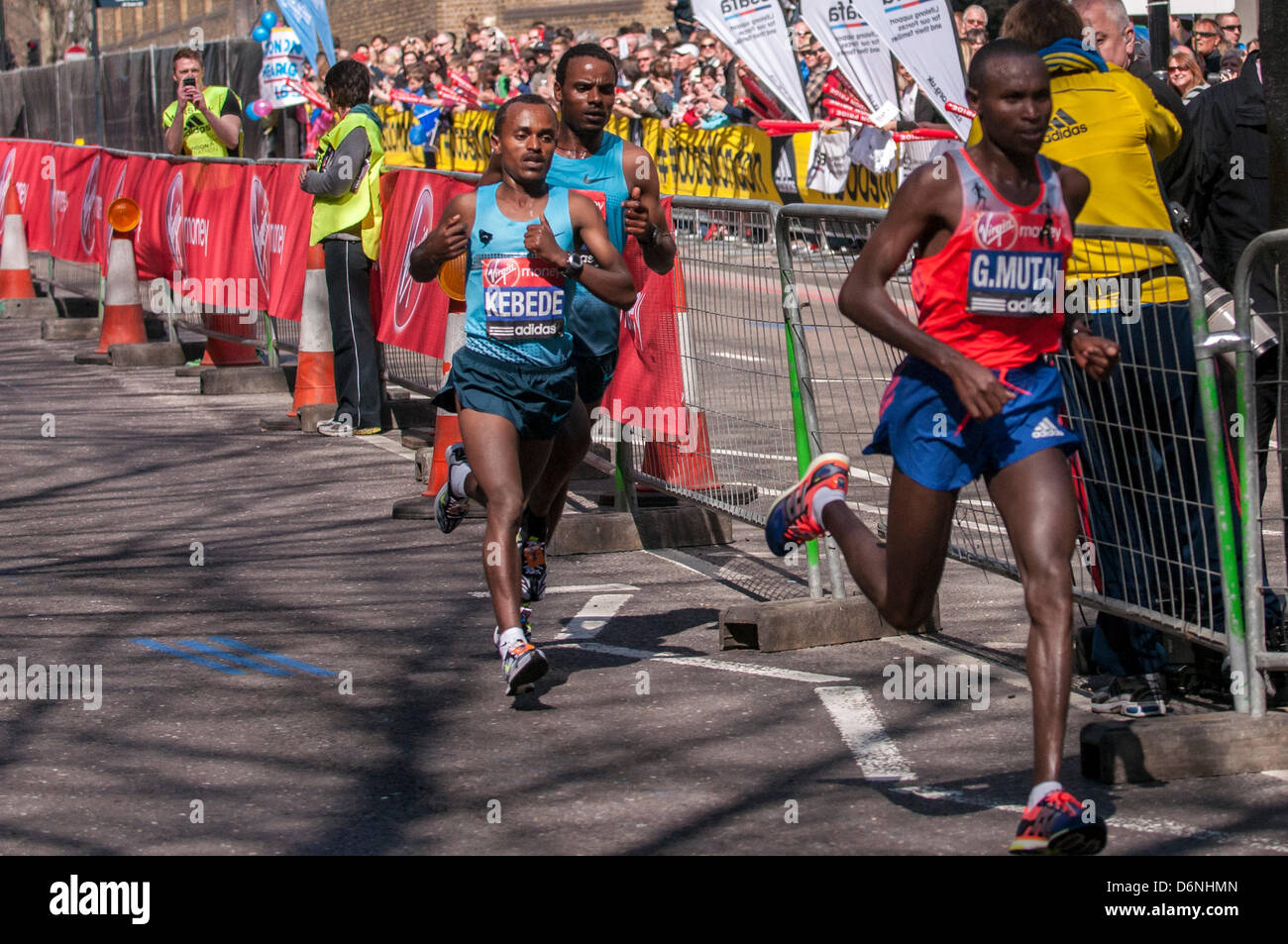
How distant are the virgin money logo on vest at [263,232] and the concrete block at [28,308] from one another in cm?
590

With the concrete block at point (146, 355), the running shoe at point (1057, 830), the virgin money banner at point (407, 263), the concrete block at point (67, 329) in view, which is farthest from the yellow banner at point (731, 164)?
the running shoe at point (1057, 830)

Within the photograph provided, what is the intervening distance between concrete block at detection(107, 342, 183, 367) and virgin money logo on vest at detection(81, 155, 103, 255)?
2.23 m

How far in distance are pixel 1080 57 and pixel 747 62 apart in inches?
443

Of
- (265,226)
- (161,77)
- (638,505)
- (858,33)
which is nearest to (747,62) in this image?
(858,33)

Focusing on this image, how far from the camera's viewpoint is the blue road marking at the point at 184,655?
679cm

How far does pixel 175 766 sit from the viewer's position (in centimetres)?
568

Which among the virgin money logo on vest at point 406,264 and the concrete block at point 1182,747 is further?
the virgin money logo on vest at point 406,264

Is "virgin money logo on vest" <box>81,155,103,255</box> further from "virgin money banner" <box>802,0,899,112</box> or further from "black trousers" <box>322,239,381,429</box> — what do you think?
"virgin money banner" <box>802,0,899,112</box>

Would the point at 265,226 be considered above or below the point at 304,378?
above

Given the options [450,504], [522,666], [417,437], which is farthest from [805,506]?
[417,437]

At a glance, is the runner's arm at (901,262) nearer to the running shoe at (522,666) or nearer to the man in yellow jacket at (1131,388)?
the man in yellow jacket at (1131,388)

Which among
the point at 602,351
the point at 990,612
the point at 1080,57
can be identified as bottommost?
the point at 990,612

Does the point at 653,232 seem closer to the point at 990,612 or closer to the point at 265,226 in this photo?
the point at 990,612

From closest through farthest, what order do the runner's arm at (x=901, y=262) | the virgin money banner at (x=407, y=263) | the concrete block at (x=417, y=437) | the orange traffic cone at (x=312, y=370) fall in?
the runner's arm at (x=901, y=262), the virgin money banner at (x=407, y=263), the concrete block at (x=417, y=437), the orange traffic cone at (x=312, y=370)
